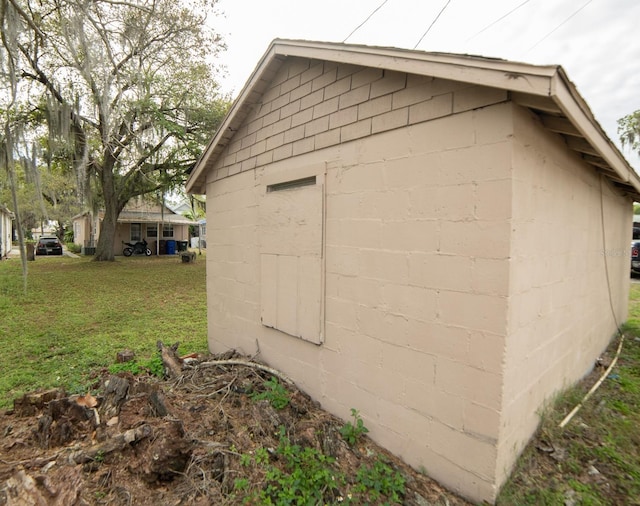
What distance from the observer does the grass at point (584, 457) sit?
7.34 ft

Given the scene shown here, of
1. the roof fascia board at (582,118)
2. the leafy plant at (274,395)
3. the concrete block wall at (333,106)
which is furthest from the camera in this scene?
the leafy plant at (274,395)

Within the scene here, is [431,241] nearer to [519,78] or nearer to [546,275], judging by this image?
[546,275]

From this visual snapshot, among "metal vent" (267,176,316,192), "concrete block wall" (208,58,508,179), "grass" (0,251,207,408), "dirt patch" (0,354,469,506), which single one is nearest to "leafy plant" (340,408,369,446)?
"dirt patch" (0,354,469,506)

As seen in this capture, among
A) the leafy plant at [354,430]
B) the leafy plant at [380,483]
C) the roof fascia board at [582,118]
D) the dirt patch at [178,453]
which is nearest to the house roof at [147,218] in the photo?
the dirt patch at [178,453]

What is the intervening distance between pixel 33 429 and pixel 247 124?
13.3 feet

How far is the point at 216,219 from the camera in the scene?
5262 mm

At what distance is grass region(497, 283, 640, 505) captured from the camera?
7.34ft

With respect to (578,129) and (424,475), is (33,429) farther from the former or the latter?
(578,129)

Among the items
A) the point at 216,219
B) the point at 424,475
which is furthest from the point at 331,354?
the point at 216,219

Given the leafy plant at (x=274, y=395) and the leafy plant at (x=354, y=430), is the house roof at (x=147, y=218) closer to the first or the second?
the leafy plant at (x=274, y=395)

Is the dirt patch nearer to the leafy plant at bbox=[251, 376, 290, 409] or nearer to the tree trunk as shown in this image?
the leafy plant at bbox=[251, 376, 290, 409]

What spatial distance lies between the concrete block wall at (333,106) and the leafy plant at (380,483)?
2717 mm

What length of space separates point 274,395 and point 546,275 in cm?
276

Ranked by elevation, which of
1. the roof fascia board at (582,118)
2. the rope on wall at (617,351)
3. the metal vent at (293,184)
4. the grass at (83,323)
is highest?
the roof fascia board at (582,118)
